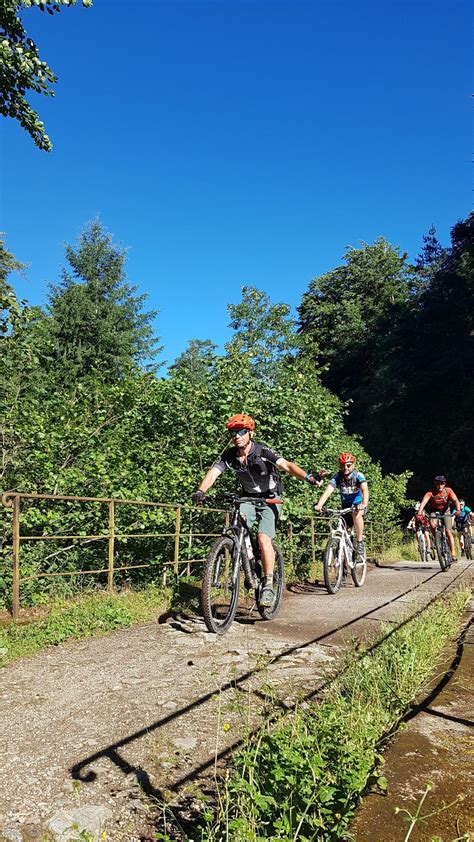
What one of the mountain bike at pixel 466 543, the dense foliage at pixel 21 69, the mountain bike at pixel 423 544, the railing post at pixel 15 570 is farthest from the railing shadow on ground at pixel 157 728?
the mountain bike at pixel 466 543

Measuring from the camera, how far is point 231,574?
5.18 metres

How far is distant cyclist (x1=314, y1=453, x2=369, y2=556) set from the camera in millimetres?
8688

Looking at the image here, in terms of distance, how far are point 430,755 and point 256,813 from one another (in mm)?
1026

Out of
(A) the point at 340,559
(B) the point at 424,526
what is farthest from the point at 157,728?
(B) the point at 424,526

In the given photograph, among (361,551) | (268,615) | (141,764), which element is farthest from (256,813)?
(361,551)

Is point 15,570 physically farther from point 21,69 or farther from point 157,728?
point 21,69

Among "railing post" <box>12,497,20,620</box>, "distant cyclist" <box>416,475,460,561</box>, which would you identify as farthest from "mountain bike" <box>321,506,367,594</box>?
"railing post" <box>12,497,20,620</box>

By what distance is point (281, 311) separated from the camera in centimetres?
4462

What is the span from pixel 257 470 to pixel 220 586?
116 cm

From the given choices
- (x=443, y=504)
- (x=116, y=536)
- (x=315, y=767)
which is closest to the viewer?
(x=315, y=767)

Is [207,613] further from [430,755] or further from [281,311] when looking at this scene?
[281,311]

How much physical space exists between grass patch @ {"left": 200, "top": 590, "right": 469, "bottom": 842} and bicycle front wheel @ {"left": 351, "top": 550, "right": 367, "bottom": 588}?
5.61 m

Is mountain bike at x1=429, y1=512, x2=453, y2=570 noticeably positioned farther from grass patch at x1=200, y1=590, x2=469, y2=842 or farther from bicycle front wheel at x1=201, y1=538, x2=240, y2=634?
grass patch at x1=200, y1=590, x2=469, y2=842

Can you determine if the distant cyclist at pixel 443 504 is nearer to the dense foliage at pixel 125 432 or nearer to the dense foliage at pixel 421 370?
the dense foliage at pixel 125 432
